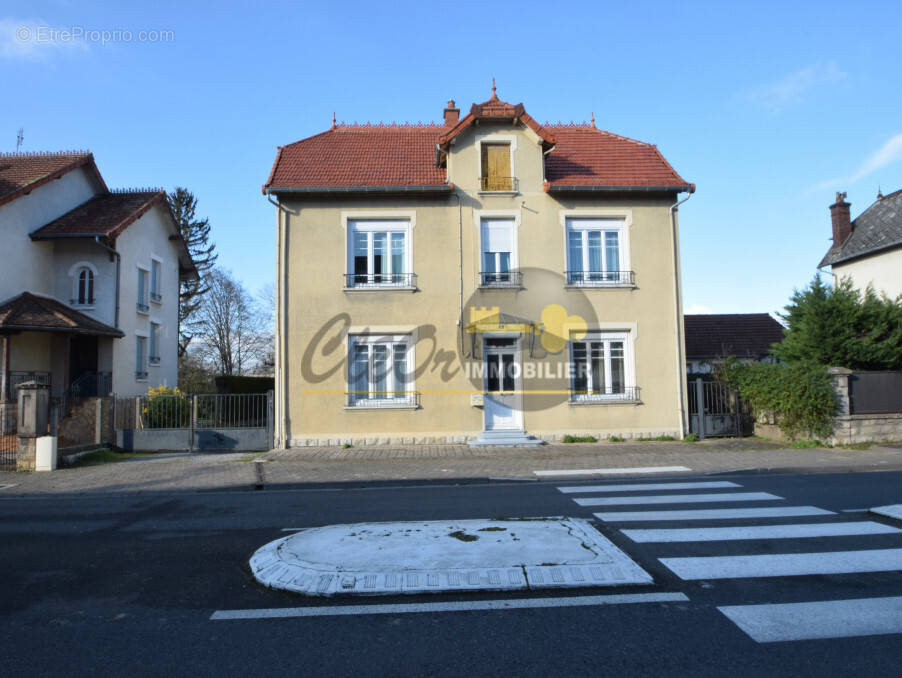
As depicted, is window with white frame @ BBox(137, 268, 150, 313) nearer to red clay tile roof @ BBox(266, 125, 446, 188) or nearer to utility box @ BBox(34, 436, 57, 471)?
red clay tile roof @ BBox(266, 125, 446, 188)

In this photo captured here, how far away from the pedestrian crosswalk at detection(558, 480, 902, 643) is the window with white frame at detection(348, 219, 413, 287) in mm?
9146

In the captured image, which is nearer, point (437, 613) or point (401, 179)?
point (437, 613)

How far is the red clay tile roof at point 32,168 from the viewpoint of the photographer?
61.7 ft

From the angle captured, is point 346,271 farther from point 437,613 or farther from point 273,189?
point 437,613

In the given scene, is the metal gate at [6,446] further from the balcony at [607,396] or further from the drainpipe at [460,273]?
the balcony at [607,396]

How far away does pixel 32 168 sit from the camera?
20875 millimetres

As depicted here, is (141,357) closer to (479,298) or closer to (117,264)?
(117,264)

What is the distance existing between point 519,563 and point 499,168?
13.4 meters

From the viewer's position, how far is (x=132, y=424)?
56.0 feet

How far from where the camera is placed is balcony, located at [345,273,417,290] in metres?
16.3

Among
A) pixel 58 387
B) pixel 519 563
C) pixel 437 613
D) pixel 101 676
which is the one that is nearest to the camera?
pixel 101 676

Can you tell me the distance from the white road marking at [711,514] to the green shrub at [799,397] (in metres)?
8.48

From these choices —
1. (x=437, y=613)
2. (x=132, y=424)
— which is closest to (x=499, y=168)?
(x=132, y=424)

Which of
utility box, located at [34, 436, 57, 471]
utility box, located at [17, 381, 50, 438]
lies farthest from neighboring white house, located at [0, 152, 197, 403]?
utility box, located at [34, 436, 57, 471]
